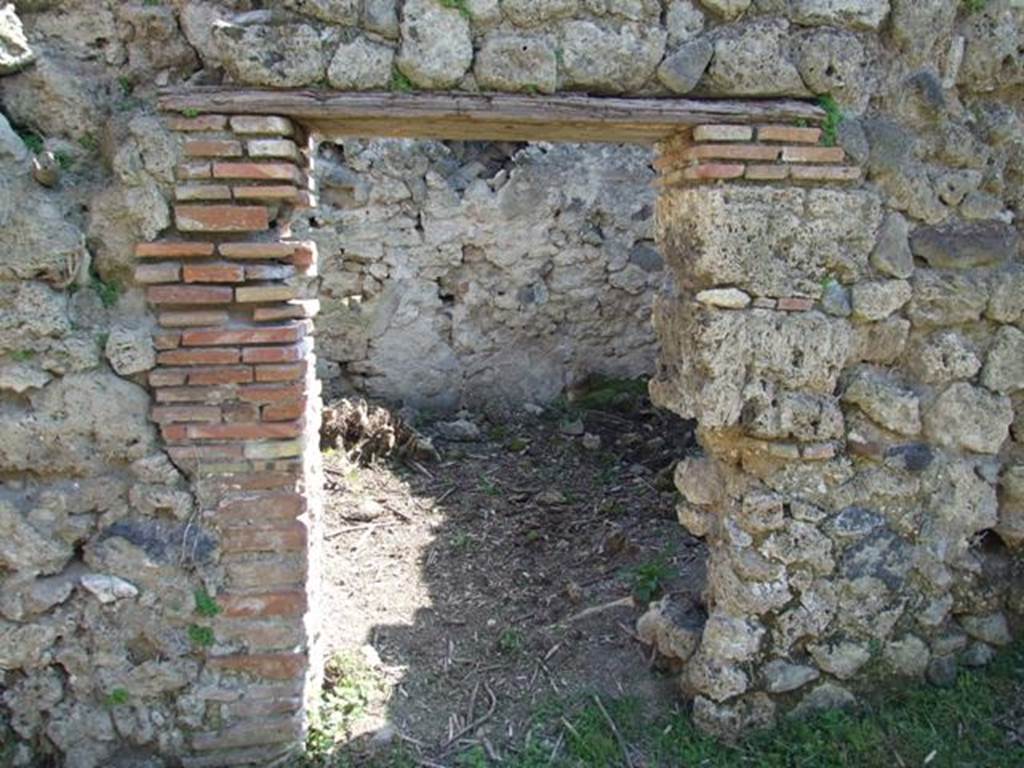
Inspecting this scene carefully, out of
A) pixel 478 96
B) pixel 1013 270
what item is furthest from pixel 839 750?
pixel 478 96

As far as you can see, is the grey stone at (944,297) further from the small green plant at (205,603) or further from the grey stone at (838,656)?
the small green plant at (205,603)

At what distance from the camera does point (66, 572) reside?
9.98ft

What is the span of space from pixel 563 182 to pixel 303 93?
421 centimetres

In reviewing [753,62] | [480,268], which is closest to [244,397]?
[753,62]

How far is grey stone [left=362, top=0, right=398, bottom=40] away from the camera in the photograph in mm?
2889

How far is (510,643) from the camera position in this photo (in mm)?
3971

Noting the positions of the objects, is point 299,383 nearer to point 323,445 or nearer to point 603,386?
→ point 323,445

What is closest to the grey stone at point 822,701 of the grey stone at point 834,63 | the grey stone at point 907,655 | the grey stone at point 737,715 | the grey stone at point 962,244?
the grey stone at point 737,715

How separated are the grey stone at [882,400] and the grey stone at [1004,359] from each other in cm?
33

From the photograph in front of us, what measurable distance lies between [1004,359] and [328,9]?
8.97 feet

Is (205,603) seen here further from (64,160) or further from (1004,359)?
(1004,359)

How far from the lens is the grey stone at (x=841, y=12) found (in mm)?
3029

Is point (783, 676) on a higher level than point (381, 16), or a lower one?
lower

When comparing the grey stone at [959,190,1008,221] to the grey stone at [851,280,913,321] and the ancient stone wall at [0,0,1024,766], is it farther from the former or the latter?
the grey stone at [851,280,913,321]
